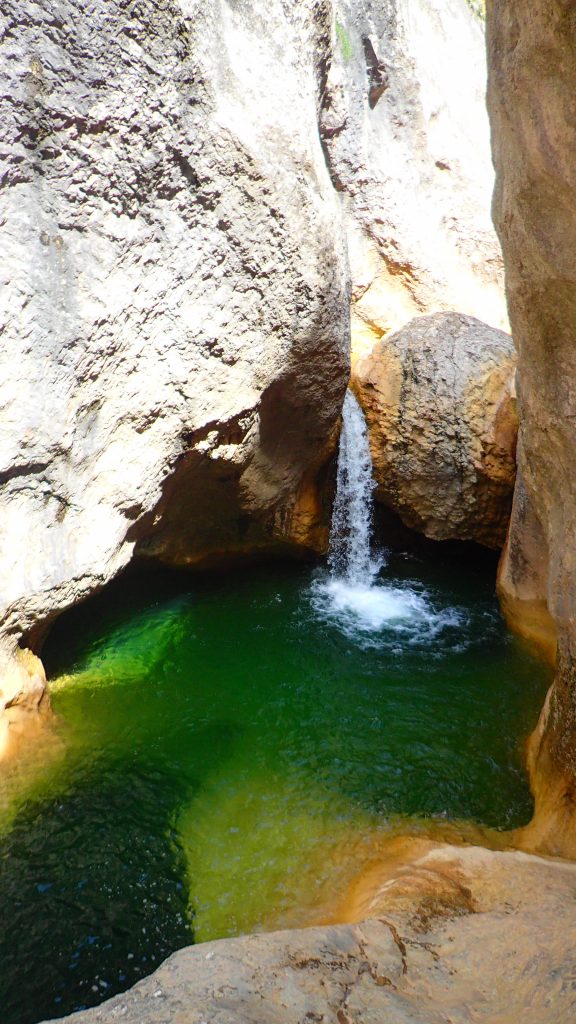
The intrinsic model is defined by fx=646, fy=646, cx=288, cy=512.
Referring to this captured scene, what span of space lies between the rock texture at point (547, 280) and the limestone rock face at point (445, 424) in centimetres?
271

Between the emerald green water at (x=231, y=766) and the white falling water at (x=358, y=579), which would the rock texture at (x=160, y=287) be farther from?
the emerald green water at (x=231, y=766)

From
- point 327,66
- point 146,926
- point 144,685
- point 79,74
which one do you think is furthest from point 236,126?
point 146,926

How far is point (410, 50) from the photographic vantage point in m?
10.7

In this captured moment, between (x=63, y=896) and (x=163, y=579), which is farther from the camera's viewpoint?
(x=163, y=579)

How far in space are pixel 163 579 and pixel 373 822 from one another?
4.42 m

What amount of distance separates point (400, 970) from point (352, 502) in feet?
20.2

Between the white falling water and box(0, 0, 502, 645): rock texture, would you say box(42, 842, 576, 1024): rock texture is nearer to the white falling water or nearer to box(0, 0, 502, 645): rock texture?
box(0, 0, 502, 645): rock texture

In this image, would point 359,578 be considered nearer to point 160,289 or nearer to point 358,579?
point 358,579

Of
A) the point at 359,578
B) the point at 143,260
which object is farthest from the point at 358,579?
the point at 143,260

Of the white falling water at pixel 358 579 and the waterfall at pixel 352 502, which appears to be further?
the waterfall at pixel 352 502

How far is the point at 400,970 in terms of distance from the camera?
2.41 m

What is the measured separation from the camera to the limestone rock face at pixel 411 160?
10484 mm

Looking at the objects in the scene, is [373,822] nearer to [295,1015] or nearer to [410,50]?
[295,1015]

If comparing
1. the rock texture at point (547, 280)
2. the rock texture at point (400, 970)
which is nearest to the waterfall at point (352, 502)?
the rock texture at point (547, 280)
